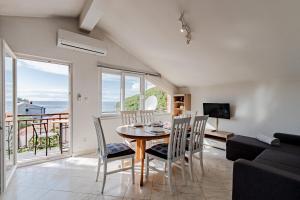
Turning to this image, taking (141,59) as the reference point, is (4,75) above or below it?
below

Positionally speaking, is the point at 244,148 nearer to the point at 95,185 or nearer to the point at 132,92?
the point at 95,185

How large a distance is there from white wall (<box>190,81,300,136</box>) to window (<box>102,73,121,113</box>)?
260cm

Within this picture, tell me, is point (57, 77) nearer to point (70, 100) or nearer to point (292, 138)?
point (70, 100)

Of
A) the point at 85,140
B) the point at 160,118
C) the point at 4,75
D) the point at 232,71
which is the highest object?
the point at 232,71

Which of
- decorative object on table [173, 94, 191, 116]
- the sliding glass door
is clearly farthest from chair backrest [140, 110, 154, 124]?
the sliding glass door

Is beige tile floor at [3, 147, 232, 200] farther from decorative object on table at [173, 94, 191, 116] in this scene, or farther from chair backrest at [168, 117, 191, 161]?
decorative object on table at [173, 94, 191, 116]

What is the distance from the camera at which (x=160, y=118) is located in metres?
5.17

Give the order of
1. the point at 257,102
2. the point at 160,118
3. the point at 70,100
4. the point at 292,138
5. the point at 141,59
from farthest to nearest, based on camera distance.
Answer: the point at 160,118 → the point at 141,59 → the point at 257,102 → the point at 70,100 → the point at 292,138

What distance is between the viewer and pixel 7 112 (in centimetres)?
251

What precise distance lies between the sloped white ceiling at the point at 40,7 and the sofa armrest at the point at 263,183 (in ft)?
11.1

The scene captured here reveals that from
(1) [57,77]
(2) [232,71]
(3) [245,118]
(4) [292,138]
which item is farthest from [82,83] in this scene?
(4) [292,138]

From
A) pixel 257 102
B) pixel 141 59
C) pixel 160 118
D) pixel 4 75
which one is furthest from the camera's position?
pixel 160 118

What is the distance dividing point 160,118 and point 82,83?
2.58 metres

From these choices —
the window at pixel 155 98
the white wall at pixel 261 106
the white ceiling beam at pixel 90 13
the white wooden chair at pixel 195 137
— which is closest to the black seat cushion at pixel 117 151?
the white wooden chair at pixel 195 137
